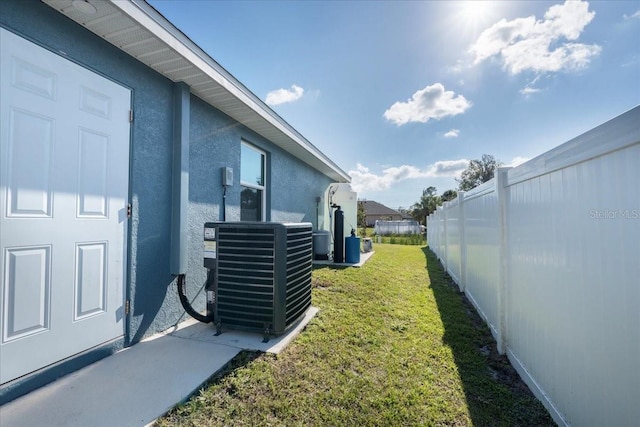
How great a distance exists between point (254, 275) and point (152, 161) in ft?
5.66

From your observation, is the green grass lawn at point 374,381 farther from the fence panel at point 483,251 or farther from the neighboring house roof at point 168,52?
the neighboring house roof at point 168,52

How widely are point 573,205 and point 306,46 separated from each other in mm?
6465

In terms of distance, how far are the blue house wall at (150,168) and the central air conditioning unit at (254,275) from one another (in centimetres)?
56

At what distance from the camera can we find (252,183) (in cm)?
522

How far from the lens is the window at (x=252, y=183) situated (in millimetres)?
4914

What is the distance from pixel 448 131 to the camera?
13.2 m

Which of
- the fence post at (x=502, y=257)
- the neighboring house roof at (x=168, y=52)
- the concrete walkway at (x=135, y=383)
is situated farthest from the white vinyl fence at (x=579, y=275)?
the neighboring house roof at (x=168, y=52)

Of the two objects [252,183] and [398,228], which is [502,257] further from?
[398,228]

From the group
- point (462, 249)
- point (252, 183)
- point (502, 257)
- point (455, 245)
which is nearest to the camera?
point (502, 257)

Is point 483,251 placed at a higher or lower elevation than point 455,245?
higher

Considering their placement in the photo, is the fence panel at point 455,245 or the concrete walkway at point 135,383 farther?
the fence panel at point 455,245

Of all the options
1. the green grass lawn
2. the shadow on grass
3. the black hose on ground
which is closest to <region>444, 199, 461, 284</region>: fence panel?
the shadow on grass

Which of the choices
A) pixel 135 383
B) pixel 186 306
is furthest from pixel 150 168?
pixel 135 383

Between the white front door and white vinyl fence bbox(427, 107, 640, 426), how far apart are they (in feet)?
11.9
